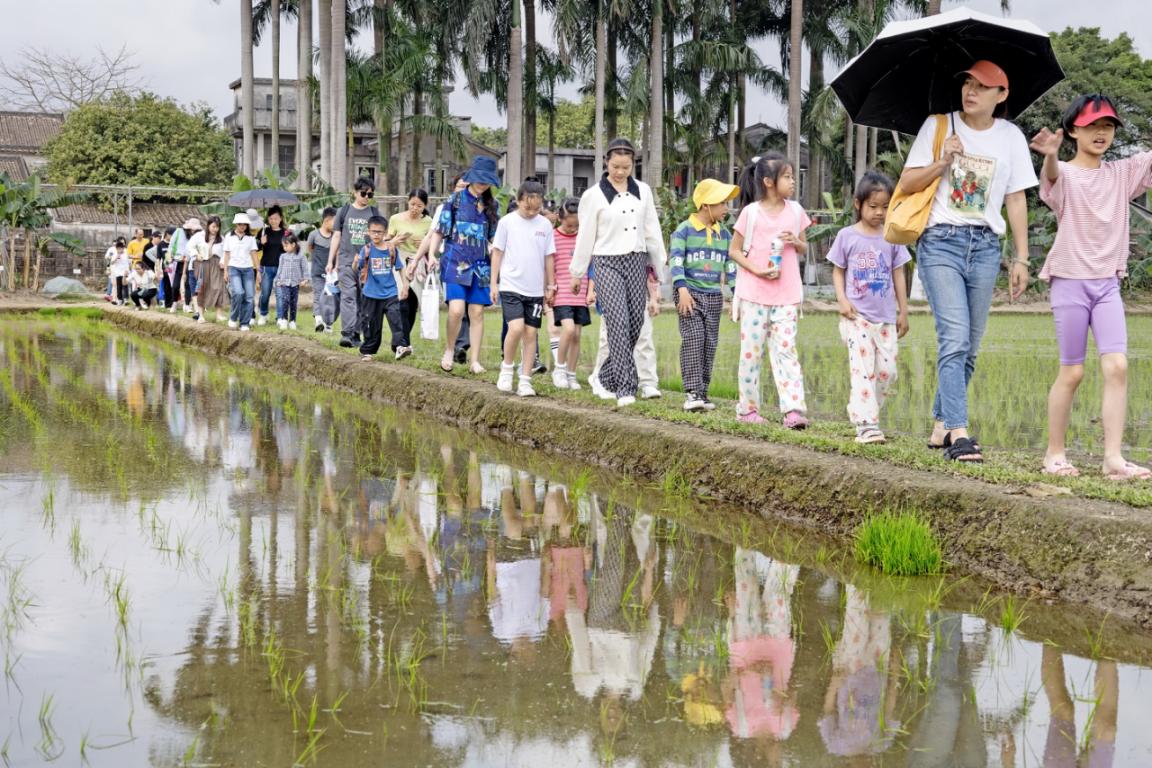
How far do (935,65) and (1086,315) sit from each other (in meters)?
1.41

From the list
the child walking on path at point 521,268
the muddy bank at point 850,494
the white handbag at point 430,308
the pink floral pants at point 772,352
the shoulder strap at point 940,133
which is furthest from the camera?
the white handbag at point 430,308

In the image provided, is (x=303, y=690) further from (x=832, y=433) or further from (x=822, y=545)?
(x=832, y=433)

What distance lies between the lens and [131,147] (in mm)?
44875

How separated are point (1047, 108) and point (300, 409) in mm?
33460

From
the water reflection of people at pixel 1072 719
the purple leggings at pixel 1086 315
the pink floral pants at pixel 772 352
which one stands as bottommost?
the water reflection of people at pixel 1072 719

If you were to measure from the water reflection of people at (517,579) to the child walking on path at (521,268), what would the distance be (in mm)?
2896

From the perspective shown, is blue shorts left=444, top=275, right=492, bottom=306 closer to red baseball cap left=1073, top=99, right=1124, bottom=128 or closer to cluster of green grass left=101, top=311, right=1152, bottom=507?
cluster of green grass left=101, top=311, right=1152, bottom=507

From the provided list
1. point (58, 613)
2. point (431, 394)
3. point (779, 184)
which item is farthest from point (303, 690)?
point (431, 394)

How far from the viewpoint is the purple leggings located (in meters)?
5.61

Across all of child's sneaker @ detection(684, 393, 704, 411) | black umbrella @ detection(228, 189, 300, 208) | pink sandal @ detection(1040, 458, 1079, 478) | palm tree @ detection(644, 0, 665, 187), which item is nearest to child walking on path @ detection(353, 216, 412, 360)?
child's sneaker @ detection(684, 393, 704, 411)

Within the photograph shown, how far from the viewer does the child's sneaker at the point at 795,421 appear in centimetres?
726

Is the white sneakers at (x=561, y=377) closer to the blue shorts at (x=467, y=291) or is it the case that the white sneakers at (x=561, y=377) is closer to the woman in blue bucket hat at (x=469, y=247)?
the woman in blue bucket hat at (x=469, y=247)

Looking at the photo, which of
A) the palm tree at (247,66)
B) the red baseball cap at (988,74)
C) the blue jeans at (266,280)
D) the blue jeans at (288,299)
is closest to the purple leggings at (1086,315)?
the red baseball cap at (988,74)

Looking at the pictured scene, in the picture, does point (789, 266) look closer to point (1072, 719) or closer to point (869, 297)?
point (869, 297)
